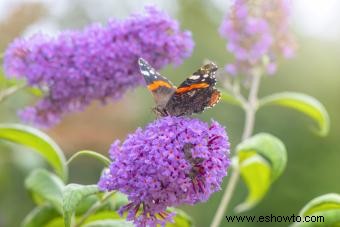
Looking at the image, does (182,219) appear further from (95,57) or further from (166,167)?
(95,57)

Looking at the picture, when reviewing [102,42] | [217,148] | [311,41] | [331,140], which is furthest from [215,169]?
[311,41]

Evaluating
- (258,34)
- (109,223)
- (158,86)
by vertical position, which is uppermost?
(258,34)

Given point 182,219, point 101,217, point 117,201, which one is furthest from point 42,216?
point 182,219

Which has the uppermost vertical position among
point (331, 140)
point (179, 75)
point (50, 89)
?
point (179, 75)

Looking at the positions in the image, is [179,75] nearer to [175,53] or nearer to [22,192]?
[22,192]

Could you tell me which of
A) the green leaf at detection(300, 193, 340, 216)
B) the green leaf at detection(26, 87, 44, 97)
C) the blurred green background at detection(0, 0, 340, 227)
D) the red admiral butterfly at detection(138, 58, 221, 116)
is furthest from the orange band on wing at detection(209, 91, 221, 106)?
the blurred green background at detection(0, 0, 340, 227)
